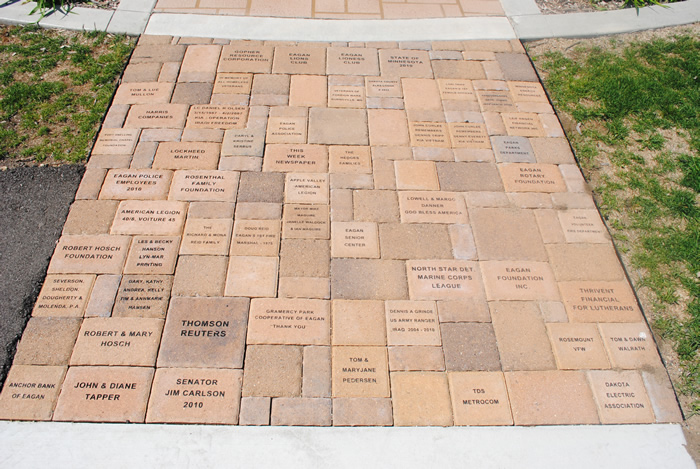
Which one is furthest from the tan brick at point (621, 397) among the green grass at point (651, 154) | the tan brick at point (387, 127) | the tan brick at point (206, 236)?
the tan brick at point (206, 236)

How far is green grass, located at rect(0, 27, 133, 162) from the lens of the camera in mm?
4531

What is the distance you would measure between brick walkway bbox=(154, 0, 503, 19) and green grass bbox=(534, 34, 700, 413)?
127 cm

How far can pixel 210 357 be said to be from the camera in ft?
10.9

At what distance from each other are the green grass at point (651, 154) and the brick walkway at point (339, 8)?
1271 millimetres

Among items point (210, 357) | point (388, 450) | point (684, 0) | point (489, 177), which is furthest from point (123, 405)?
point (684, 0)

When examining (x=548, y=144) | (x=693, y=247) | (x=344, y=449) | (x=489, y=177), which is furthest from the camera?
(x=548, y=144)

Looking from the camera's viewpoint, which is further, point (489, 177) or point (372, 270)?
point (489, 177)

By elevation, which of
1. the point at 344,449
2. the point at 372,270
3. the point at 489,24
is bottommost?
the point at 344,449

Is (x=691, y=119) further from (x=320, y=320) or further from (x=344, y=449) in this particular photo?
(x=344, y=449)

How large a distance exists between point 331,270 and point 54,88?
361cm

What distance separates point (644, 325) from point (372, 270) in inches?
80.9

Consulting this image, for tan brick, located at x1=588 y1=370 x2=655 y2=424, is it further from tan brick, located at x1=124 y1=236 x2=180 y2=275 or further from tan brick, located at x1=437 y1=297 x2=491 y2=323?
tan brick, located at x1=124 y1=236 x2=180 y2=275

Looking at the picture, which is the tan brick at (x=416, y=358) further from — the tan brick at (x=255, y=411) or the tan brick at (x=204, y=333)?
the tan brick at (x=204, y=333)

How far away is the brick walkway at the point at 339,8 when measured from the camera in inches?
237
